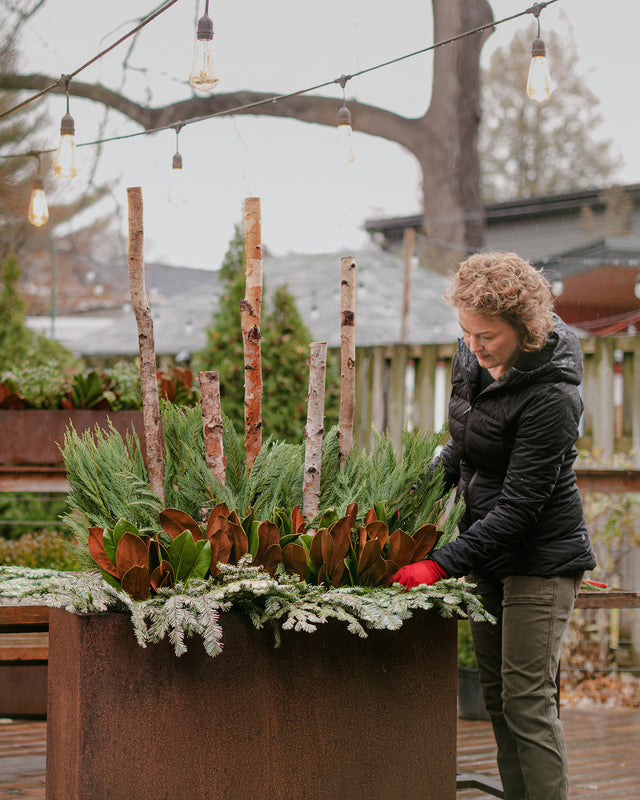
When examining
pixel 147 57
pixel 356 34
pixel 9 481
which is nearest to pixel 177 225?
pixel 147 57

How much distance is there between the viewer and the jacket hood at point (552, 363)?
76.7 inches

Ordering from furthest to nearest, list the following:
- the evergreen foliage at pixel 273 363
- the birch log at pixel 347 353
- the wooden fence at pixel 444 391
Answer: the evergreen foliage at pixel 273 363 < the wooden fence at pixel 444 391 < the birch log at pixel 347 353

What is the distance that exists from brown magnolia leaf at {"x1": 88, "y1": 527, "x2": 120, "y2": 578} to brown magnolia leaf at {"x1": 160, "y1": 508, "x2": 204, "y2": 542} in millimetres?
125

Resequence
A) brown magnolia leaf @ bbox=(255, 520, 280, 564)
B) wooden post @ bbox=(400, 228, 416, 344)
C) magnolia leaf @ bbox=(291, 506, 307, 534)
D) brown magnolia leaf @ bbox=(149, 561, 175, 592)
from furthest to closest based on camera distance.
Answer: wooden post @ bbox=(400, 228, 416, 344), magnolia leaf @ bbox=(291, 506, 307, 534), brown magnolia leaf @ bbox=(255, 520, 280, 564), brown magnolia leaf @ bbox=(149, 561, 175, 592)

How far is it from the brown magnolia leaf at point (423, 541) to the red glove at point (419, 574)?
0.10ft

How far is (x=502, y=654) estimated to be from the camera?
2.02m

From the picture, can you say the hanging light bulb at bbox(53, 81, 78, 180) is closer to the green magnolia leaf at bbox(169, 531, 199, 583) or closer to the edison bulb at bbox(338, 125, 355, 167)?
the edison bulb at bbox(338, 125, 355, 167)

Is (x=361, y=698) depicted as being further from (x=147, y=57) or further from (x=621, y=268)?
(x=621, y=268)

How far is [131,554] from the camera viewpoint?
173 centimetres

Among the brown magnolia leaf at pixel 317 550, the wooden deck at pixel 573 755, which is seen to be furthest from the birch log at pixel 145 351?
the wooden deck at pixel 573 755

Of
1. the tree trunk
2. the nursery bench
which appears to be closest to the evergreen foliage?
the nursery bench

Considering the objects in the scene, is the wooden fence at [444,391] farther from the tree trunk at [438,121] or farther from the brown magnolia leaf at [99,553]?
the tree trunk at [438,121]

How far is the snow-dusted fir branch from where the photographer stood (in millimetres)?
1622

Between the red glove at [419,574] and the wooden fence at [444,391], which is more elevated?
the wooden fence at [444,391]
